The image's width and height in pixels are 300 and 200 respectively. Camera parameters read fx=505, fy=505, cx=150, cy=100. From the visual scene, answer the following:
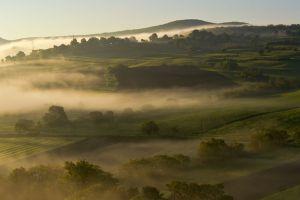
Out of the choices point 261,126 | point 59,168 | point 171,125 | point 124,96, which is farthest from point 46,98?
point 59,168

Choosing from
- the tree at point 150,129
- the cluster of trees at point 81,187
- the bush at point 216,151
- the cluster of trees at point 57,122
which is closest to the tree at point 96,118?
the cluster of trees at point 57,122

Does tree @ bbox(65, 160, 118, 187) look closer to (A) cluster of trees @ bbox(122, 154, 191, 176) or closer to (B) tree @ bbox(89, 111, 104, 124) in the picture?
(A) cluster of trees @ bbox(122, 154, 191, 176)

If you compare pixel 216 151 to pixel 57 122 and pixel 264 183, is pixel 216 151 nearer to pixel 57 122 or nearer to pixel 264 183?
pixel 264 183

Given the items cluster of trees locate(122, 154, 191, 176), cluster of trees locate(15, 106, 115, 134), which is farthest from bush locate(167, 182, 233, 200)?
cluster of trees locate(15, 106, 115, 134)

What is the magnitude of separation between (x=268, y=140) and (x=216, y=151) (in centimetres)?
1182

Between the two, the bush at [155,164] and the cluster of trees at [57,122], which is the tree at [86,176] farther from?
the cluster of trees at [57,122]

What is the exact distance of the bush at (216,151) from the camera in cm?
8425

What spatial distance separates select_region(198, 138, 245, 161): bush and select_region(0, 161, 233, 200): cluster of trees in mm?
18436

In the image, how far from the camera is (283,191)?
6562 cm

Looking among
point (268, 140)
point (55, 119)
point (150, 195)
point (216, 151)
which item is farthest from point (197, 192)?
point (55, 119)

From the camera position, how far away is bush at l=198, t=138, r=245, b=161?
8425 centimetres

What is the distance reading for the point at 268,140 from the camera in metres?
90.7

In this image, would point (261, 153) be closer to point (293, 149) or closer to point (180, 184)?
point (293, 149)

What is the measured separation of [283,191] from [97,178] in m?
25.0
